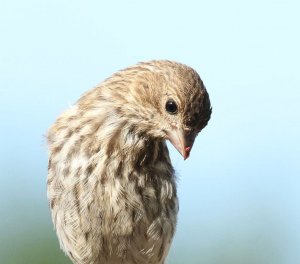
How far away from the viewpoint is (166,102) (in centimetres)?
633

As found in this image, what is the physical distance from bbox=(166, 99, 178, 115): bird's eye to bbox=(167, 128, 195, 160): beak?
9 cm

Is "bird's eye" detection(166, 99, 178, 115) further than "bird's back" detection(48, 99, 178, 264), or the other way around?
"bird's back" detection(48, 99, 178, 264)

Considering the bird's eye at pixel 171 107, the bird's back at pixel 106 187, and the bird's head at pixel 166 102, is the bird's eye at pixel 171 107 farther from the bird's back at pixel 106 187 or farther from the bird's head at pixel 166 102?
the bird's back at pixel 106 187

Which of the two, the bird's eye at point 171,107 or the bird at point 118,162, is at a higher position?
the bird's eye at point 171,107

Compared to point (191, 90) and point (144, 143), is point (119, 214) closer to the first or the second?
point (144, 143)

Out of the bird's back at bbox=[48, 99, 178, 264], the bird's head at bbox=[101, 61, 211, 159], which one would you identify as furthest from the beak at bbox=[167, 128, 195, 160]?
the bird's back at bbox=[48, 99, 178, 264]

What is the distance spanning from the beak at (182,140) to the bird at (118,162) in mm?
31

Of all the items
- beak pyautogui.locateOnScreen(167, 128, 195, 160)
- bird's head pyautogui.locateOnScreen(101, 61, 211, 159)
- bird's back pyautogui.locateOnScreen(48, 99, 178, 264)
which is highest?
bird's head pyautogui.locateOnScreen(101, 61, 211, 159)

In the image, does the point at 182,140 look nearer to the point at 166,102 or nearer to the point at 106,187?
the point at 166,102

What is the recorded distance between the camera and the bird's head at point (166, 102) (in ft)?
20.5

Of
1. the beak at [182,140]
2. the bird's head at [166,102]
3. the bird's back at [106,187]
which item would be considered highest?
the bird's head at [166,102]

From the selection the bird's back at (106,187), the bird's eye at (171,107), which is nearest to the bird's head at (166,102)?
the bird's eye at (171,107)

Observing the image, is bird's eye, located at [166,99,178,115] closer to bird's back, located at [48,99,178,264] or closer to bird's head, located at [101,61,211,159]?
bird's head, located at [101,61,211,159]

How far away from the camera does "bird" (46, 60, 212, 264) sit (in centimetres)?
646
